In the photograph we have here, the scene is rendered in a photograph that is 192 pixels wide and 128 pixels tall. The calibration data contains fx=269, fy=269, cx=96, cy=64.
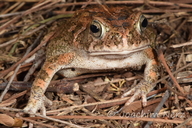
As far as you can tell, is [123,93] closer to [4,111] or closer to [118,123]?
[118,123]

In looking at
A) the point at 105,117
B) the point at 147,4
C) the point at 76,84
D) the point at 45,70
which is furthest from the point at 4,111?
the point at 147,4

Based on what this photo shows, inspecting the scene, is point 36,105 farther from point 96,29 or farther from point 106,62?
point 96,29

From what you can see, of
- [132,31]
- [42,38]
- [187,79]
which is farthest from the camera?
[42,38]

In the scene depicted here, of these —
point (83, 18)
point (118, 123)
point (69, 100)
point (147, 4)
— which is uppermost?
point (147, 4)

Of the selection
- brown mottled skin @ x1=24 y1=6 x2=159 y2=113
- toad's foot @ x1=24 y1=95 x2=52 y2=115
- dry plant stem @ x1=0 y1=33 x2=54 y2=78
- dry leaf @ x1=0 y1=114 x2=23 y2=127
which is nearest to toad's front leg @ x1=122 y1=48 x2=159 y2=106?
brown mottled skin @ x1=24 y1=6 x2=159 y2=113

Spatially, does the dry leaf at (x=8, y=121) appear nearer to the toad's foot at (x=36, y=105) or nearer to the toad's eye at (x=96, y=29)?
the toad's foot at (x=36, y=105)
